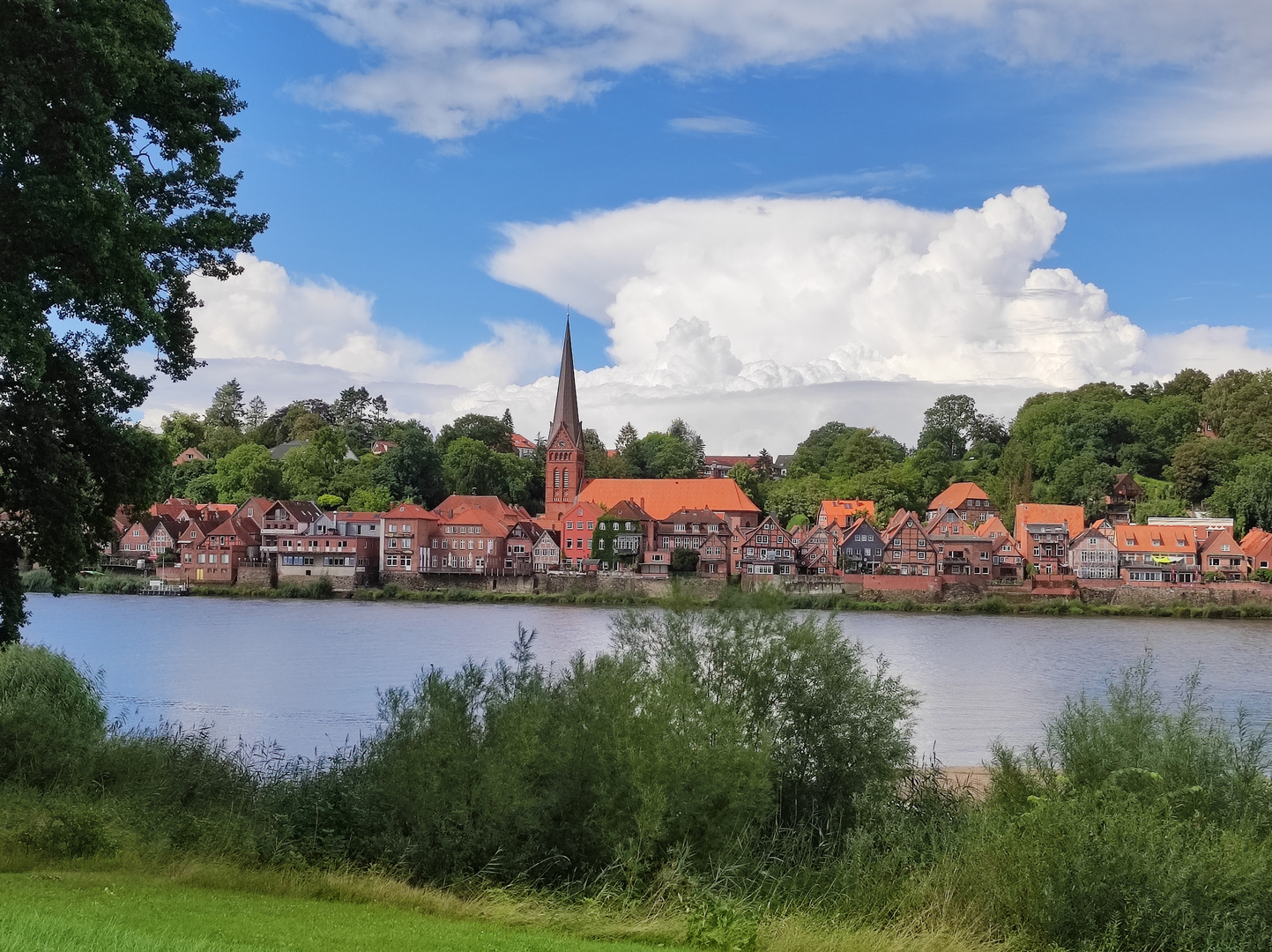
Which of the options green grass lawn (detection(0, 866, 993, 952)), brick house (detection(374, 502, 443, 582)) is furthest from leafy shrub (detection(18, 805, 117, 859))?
brick house (detection(374, 502, 443, 582))

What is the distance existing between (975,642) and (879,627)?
764 centimetres

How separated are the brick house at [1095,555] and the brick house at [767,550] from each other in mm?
17507

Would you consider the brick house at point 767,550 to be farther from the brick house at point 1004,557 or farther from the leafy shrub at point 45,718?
the leafy shrub at point 45,718

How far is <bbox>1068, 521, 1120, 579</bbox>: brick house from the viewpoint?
69.9 metres

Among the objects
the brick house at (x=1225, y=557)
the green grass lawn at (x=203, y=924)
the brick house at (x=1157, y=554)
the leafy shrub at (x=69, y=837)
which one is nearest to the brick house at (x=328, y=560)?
the brick house at (x=1157, y=554)

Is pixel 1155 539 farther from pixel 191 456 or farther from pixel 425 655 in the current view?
pixel 191 456

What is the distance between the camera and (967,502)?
8531 centimetres

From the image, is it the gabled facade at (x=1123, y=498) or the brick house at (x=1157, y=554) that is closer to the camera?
the brick house at (x=1157, y=554)

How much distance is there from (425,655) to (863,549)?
4195cm

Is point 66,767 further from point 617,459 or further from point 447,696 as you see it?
point 617,459

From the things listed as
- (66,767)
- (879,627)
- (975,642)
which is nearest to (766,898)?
(66,767)

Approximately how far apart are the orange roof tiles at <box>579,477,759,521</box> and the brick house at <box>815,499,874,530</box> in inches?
210

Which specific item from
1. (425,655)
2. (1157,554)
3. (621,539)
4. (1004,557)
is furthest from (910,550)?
(425,655)

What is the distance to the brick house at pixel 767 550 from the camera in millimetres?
73750
